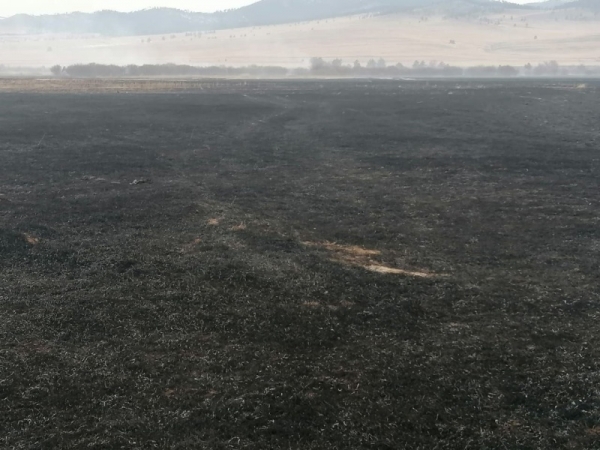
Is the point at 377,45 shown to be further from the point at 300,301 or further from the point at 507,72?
the point at 300,301

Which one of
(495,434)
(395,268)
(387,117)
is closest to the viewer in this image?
(495,434)

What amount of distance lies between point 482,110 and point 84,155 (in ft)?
71.5

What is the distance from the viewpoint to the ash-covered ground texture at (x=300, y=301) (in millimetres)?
5695

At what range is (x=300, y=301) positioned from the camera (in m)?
8.22

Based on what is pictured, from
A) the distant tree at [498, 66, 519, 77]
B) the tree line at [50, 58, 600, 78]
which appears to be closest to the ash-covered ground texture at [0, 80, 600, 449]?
the tree line at [50, 58, 600, 78]

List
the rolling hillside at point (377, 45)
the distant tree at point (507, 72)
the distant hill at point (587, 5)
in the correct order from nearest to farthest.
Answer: the distant tree at point (507, 72) < the rolling hillside at point (377, 45) < the distant hill at point (587, 5)

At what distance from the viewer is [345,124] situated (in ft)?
84.0

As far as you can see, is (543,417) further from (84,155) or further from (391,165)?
(84,155)

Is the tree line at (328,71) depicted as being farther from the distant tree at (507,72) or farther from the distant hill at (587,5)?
the distant hill at (587,5)

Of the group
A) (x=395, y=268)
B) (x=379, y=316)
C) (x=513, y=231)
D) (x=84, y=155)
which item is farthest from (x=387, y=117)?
(x=379, y=316)

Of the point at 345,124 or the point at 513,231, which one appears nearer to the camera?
the point at 513,231

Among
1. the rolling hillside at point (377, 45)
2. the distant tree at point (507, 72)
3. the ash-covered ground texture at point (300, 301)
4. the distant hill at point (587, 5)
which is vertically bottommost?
the ash-covered ground texture at point (300, 301)

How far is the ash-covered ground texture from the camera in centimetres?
570

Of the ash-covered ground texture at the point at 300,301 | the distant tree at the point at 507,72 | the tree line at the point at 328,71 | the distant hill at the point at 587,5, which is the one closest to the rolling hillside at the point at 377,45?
the distant hill at the point at 587,5
